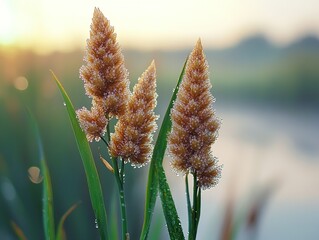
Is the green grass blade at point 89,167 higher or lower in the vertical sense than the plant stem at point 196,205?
higher

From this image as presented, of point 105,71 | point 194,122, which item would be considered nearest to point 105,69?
point 105,71

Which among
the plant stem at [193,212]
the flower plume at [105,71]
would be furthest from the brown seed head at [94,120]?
the plant stem at [193,212]

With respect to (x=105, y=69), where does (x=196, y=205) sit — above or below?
below

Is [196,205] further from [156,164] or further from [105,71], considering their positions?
[105,71]

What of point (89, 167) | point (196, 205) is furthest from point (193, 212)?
point (89, 167)

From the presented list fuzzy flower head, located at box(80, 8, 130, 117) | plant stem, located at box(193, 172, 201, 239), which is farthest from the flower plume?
plant stem, located at box(193, 172, 201, 239)

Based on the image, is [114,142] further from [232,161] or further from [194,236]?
[232,161]

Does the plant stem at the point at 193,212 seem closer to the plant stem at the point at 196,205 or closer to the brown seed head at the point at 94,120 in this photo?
the plant stem at the point at 196,205

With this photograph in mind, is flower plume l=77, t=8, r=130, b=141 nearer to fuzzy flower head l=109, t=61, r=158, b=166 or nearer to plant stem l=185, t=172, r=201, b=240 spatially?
fuzzy flower head l=109, t=61, r=158, b=166
